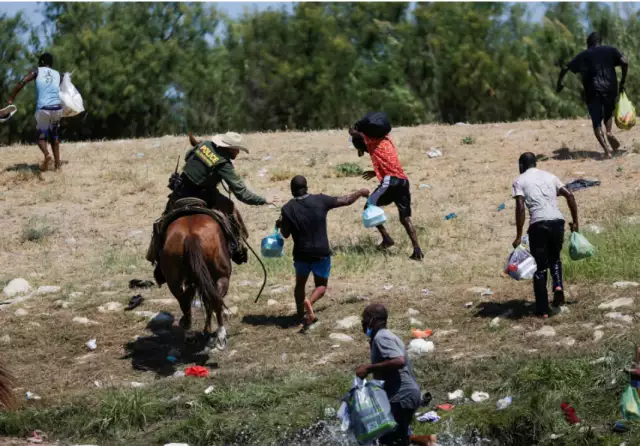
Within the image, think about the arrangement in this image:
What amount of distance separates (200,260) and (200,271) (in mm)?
95

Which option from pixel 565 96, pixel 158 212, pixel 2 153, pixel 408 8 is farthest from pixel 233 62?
pixel 158 212

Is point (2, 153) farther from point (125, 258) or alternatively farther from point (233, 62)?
point (233, 62)

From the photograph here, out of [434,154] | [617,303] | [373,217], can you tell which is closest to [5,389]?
[373,217]

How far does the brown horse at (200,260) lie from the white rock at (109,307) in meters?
1.91

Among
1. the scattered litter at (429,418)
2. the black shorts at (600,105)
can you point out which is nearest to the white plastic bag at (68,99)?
the black shorts at (600,105)

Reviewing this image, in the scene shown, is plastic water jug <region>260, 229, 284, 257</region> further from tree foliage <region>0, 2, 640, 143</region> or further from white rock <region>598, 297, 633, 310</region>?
tree foliage <region>0, 2, 640, 143</region>

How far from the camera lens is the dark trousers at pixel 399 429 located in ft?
24.3

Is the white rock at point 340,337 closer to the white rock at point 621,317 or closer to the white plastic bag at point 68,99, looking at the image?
the white rock at point 621,317

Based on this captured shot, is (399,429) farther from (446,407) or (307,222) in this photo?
(307,222)

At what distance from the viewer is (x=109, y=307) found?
39.2 feet

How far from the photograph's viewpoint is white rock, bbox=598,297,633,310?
10.3m

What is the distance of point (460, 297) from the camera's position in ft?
37.6

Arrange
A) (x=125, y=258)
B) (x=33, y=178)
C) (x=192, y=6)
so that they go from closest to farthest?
(x=125, y=258)
(x=33, y=178)
(x=192, y=6)

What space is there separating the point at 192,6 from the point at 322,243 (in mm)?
33399
